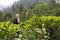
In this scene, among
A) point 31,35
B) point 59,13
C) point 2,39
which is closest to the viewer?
point 2,39

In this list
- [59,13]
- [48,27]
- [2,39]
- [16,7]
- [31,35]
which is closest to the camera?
[2,39]

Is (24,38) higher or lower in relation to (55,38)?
higher

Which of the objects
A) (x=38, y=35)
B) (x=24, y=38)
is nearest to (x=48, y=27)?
(x=38, y=35)

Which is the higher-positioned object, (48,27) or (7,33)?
(7,33)

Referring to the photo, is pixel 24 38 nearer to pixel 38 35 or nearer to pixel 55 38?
pixel 38 35

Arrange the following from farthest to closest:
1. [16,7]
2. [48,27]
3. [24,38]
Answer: [16,7]
[48,27]
[24,38]

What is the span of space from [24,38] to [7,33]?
25 cm

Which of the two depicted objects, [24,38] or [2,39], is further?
[24,38]

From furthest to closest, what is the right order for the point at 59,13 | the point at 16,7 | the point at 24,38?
the point at 16,7 → the point at 59,13 → the point at 24,38

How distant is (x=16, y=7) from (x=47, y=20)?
22.3m

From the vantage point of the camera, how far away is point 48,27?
200 inches

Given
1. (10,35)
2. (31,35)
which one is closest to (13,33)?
(10,35)

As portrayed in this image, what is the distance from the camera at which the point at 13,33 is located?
9.02ft

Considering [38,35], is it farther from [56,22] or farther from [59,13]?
[59,13]
